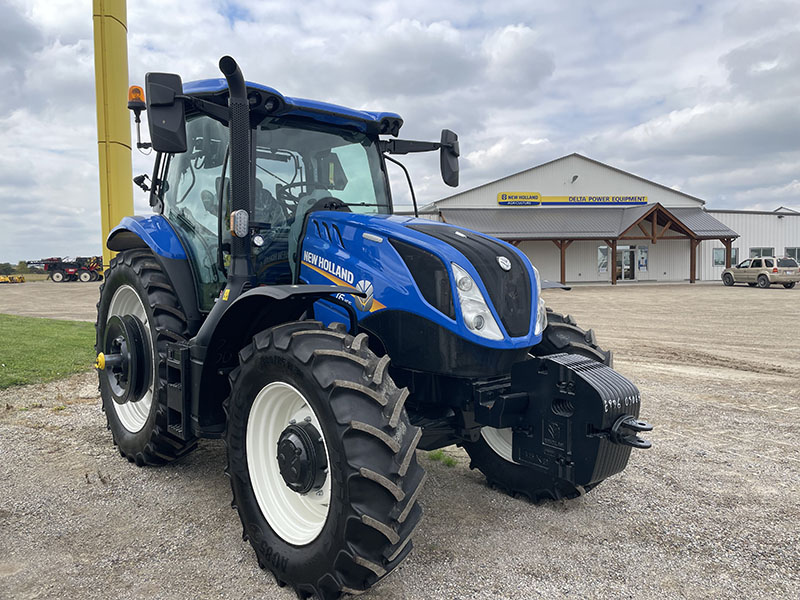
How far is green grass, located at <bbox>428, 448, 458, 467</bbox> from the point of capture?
14.8ft

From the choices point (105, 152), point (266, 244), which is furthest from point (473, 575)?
point (105, 152)

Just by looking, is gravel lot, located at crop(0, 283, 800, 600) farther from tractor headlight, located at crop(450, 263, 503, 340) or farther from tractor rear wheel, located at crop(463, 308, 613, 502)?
tractor headlight, located at crop(450, 263, 503, 340)

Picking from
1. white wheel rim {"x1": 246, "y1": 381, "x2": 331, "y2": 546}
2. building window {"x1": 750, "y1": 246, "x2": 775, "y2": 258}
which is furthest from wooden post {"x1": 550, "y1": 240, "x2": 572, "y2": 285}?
white wheel rim {"x1": 246, "y1": 381, "x2": 331, "y2": 546}

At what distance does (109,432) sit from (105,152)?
784 cm

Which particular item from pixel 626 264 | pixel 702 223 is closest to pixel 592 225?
pixel 626 264

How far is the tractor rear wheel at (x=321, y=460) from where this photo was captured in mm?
2475

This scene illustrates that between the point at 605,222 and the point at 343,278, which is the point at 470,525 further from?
the point at 605,222

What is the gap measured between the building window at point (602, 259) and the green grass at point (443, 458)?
35.0 metres

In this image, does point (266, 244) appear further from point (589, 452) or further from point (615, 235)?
point (615, 235)

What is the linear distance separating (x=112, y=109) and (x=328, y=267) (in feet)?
32.4

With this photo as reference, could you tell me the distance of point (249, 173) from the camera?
3.58 metres

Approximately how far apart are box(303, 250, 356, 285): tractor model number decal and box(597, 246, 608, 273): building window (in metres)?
36.2

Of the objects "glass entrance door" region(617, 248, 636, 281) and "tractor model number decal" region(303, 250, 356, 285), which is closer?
"tractor model number decal" region(303, 250, 356, 285)

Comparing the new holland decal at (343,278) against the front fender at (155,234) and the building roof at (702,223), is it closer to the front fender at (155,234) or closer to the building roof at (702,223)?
the front fender at (155,234)
